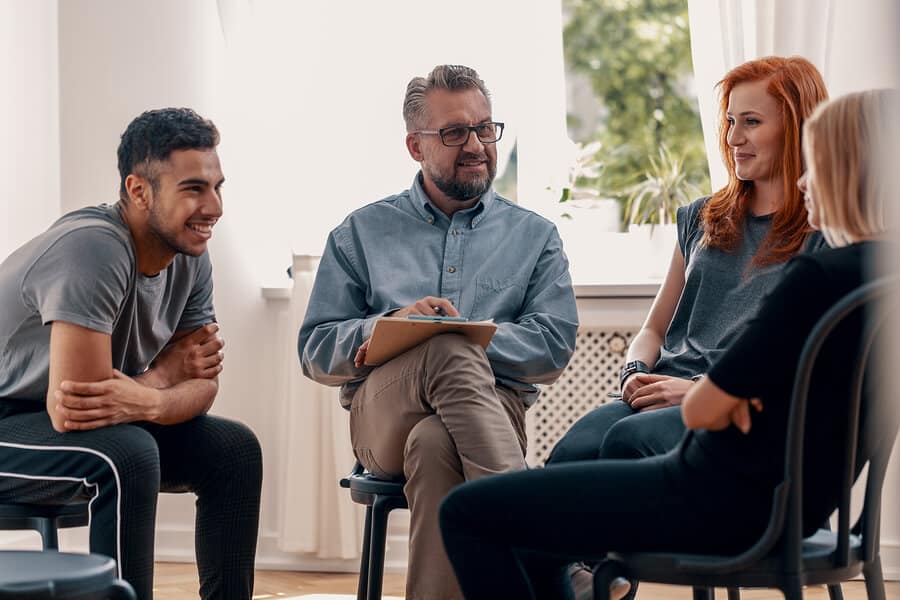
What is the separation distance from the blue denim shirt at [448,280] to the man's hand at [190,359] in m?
0.19

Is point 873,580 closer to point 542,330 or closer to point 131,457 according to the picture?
point 542,330

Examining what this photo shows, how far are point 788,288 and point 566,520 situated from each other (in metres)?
0.40

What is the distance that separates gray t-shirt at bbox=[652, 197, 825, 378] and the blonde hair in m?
0.71

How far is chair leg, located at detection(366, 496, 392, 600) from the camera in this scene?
82.7 inches

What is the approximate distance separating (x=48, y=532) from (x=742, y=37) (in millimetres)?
2369

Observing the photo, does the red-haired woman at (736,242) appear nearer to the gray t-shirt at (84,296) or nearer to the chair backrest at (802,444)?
the chair backrest at (802,444)

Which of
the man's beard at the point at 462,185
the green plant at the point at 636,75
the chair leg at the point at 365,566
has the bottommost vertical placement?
the chair leg at the point at 365,566

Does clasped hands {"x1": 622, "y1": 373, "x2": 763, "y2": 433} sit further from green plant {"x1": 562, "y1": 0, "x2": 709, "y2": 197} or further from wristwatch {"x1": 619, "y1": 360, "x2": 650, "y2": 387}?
green plant {"x1": 562, "y1": 0, "x2": 709, "y2": 197}

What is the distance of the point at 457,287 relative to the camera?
7.97 feet

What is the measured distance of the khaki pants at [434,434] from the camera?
197 cm

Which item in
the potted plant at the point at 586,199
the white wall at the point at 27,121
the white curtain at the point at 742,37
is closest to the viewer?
the white curtain at the point at 742,37

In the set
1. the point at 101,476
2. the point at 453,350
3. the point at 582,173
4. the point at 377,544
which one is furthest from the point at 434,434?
the point at 582,173

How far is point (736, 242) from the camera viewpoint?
2.21 meters

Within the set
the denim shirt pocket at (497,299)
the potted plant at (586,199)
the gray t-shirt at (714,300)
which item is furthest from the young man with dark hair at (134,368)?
the potted plant at (586,199)
